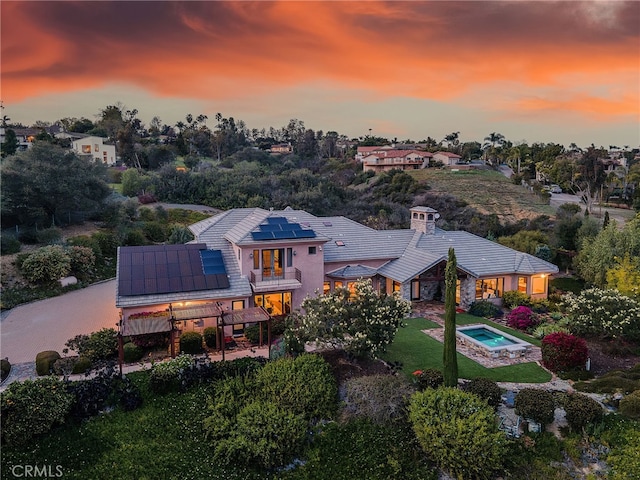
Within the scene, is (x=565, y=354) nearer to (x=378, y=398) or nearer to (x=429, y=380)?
(x=429, y=380)

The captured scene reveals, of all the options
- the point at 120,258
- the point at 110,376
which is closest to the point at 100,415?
the point at 110,376

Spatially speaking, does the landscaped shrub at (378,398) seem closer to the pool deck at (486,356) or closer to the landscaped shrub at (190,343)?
the pool deck at (486,356)

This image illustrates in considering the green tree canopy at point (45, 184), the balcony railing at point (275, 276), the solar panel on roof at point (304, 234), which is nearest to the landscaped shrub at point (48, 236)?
the green tree canopy at point (45, 184)

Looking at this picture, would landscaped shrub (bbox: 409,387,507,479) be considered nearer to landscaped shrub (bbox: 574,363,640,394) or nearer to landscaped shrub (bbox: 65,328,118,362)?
landscaped shrub (bbox: 574,363,640,394)

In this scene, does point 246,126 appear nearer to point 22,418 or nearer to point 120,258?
point 120,258

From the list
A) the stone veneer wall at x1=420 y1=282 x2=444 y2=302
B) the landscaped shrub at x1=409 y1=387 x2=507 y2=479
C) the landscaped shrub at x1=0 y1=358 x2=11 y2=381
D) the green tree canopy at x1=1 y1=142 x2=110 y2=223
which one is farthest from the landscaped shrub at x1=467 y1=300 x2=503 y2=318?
the green tree canopy at x1=1 y1=142 x2=110 y2=223
